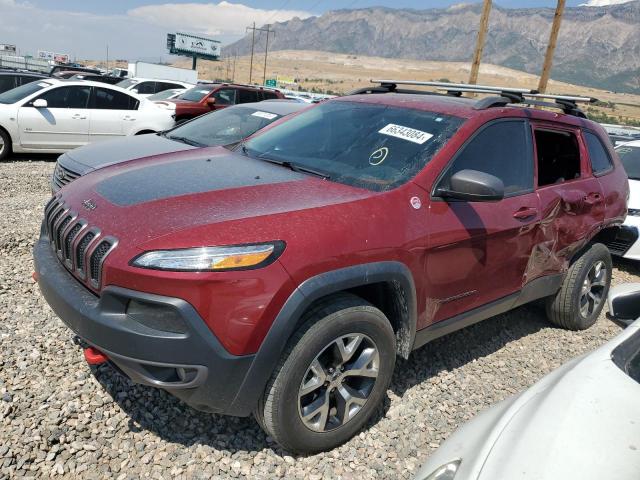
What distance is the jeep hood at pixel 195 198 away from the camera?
7.22 feet

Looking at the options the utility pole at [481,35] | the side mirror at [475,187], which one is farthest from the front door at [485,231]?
the utility pole at [481,35]

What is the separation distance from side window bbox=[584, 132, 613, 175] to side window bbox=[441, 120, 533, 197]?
103 cm

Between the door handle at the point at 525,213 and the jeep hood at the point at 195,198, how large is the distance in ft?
3.82

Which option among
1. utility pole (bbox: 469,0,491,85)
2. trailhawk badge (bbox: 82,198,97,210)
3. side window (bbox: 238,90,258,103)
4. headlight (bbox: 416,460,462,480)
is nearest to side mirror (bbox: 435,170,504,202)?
headlight (bbox: 416,460,462,480)

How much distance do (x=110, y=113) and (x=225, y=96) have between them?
3961 millimetres

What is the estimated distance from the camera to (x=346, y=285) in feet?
7.77

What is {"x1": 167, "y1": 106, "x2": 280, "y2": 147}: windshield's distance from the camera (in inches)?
244

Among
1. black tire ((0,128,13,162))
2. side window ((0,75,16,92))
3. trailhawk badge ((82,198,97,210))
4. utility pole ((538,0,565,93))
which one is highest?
utility pole ((538,0,565,93))

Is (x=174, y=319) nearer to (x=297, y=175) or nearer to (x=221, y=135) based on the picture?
(x=297, y=175)

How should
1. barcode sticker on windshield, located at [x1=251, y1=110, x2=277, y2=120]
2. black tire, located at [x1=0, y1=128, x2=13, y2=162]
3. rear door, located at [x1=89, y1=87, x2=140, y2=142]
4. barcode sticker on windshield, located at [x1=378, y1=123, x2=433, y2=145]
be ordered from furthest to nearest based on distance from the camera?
rear door, located at [x1=89, y1=87, x2=140, y2=142] < black tire, located at [x1=0, y1=128, x2=13, y2=162] < barcode sticker on windshield, located at [x1=251, y1=110, x2=277, y2=120] < barcode sticker on windshield, located at [x1=378, y1=123, x2=433, y2=145]

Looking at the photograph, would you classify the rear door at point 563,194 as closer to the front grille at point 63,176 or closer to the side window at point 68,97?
the front grille at point 63,176

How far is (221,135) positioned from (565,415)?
548 centimetres

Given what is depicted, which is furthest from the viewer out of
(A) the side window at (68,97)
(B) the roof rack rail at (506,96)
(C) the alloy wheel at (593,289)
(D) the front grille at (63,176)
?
(A) the side window at (68,97)

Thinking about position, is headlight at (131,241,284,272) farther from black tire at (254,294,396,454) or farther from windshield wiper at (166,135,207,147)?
windshield wiper at (166,135,207,147)
